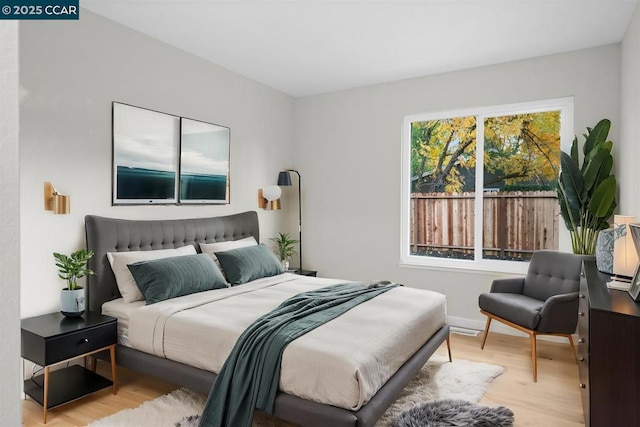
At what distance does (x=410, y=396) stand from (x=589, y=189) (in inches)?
94.3

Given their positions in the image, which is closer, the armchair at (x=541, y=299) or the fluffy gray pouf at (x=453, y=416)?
the fluffy gray pouf at (x=453, y=416)

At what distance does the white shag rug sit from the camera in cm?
251

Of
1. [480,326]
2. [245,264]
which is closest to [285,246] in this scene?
[245,264]

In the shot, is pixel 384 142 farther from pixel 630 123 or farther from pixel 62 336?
pixel 62 336

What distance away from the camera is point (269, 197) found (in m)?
4.89

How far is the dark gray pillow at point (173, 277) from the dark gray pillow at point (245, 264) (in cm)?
25

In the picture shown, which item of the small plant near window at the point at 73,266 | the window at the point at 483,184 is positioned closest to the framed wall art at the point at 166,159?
the small plant near window at the point at 73,266

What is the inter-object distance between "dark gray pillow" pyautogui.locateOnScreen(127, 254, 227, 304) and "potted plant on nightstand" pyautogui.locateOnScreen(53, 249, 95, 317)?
1.20 feet

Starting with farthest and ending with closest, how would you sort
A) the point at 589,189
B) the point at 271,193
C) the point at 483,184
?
the point at 271,193
the point at 483,184
the point at 589,189

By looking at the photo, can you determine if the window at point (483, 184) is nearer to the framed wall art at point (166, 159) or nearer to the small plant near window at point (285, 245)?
the small plant near window at point (285, 245)

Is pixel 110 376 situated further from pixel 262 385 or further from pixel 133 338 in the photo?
pixel 262 385

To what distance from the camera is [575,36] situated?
11.8 ft

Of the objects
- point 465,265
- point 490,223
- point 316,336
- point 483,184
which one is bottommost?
point 316,336

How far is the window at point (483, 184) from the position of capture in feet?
14.0
